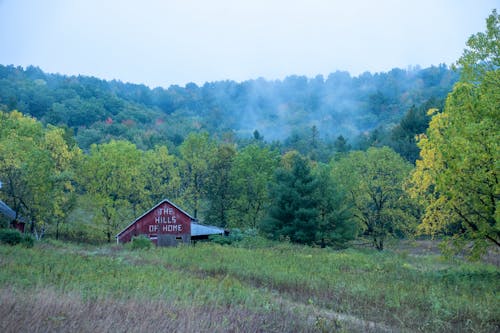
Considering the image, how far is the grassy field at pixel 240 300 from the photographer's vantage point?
820 cm

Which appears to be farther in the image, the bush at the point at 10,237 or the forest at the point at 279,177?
the bush at the point at 10,237

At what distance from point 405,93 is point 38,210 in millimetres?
152646

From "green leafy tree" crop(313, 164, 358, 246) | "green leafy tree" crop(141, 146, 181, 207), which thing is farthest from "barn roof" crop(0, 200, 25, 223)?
"green leafy tree" crop(313, 164, 358, 246)

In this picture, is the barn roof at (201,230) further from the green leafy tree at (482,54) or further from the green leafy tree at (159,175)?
the green leafy tree at (482,54)

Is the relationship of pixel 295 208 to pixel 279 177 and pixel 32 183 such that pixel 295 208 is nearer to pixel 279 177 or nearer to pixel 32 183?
pixel 279 177

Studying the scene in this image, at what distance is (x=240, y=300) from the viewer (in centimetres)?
1172

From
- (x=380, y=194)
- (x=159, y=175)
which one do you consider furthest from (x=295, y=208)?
(x=159, y=175)

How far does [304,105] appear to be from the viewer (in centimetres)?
19375

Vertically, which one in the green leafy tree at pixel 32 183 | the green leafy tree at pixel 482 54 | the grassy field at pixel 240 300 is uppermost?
the green leafy tree at pixel 482 54

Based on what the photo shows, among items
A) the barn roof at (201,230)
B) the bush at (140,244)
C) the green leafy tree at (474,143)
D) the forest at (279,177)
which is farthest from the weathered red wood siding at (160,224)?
the green leafy tree at (474,143)

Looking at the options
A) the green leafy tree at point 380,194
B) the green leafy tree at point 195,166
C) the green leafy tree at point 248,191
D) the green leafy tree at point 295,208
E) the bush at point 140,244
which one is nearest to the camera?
Result: the bush at point 140,244

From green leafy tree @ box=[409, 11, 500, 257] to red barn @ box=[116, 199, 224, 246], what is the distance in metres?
28.0

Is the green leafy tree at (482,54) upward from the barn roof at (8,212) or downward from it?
upward

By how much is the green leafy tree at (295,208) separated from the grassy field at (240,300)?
20073 millimetres
